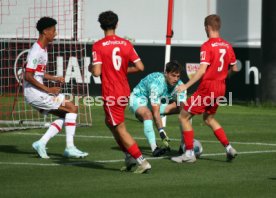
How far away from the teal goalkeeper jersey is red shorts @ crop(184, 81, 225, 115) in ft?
4.69

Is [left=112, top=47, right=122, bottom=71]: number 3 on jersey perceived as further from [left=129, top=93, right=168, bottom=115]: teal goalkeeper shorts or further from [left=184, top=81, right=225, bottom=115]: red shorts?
[left=129, top=93, right=168, bottom=115]: teal goalkeeper shorts

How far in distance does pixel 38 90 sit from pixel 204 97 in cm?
276

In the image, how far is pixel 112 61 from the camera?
1363 cm

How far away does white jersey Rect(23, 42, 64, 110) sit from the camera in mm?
16062

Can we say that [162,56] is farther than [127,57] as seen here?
Yes

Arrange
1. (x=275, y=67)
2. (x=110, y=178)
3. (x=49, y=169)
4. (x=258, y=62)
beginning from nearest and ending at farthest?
(x=110, y=178), (x=49, y=169), (x=275, y=67), (x=258, y=62)

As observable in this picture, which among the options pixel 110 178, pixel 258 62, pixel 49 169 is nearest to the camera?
pixel 110 178

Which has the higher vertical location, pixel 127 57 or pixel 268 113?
pixel 127 57

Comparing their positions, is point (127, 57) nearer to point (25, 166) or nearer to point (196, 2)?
point (25, 166)

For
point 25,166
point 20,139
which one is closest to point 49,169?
point 25,166

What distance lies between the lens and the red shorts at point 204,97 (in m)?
14.9

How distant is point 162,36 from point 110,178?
67.4 ft

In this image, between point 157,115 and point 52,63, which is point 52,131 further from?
point 52,63

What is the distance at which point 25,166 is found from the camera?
1458cm
